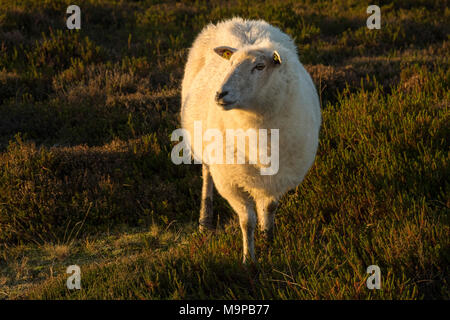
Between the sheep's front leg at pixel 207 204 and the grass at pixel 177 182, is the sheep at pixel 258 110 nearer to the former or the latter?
the grass at pixel 177 182

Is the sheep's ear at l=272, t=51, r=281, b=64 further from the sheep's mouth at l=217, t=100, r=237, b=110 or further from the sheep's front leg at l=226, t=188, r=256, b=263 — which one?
the sheep's front leg at l=226, t=188, r=256, b=263

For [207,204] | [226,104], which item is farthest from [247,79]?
[207,204]

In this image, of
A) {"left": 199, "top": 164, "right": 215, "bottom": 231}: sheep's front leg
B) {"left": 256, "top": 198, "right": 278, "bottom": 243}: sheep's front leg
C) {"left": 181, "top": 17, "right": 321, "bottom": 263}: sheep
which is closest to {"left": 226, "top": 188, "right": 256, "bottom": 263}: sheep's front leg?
{"left": 181, "top": 17, "right": 321, "bottom": 263}: sheep

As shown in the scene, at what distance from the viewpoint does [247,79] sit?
307 centimetres

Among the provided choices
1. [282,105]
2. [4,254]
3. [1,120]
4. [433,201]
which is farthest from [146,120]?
[433,201]

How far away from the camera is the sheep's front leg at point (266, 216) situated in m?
3.76

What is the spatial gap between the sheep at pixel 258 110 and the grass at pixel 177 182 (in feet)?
1.16

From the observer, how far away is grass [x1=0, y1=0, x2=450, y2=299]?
3.10 m

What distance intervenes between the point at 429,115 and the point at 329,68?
291 cm

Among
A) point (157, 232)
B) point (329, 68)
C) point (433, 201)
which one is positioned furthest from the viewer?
point (329, 68)

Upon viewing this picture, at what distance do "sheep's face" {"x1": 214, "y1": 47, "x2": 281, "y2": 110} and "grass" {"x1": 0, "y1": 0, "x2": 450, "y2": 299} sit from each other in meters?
1.09

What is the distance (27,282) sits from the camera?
155 inches

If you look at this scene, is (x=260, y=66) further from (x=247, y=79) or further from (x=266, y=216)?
(x=266, y=216)
